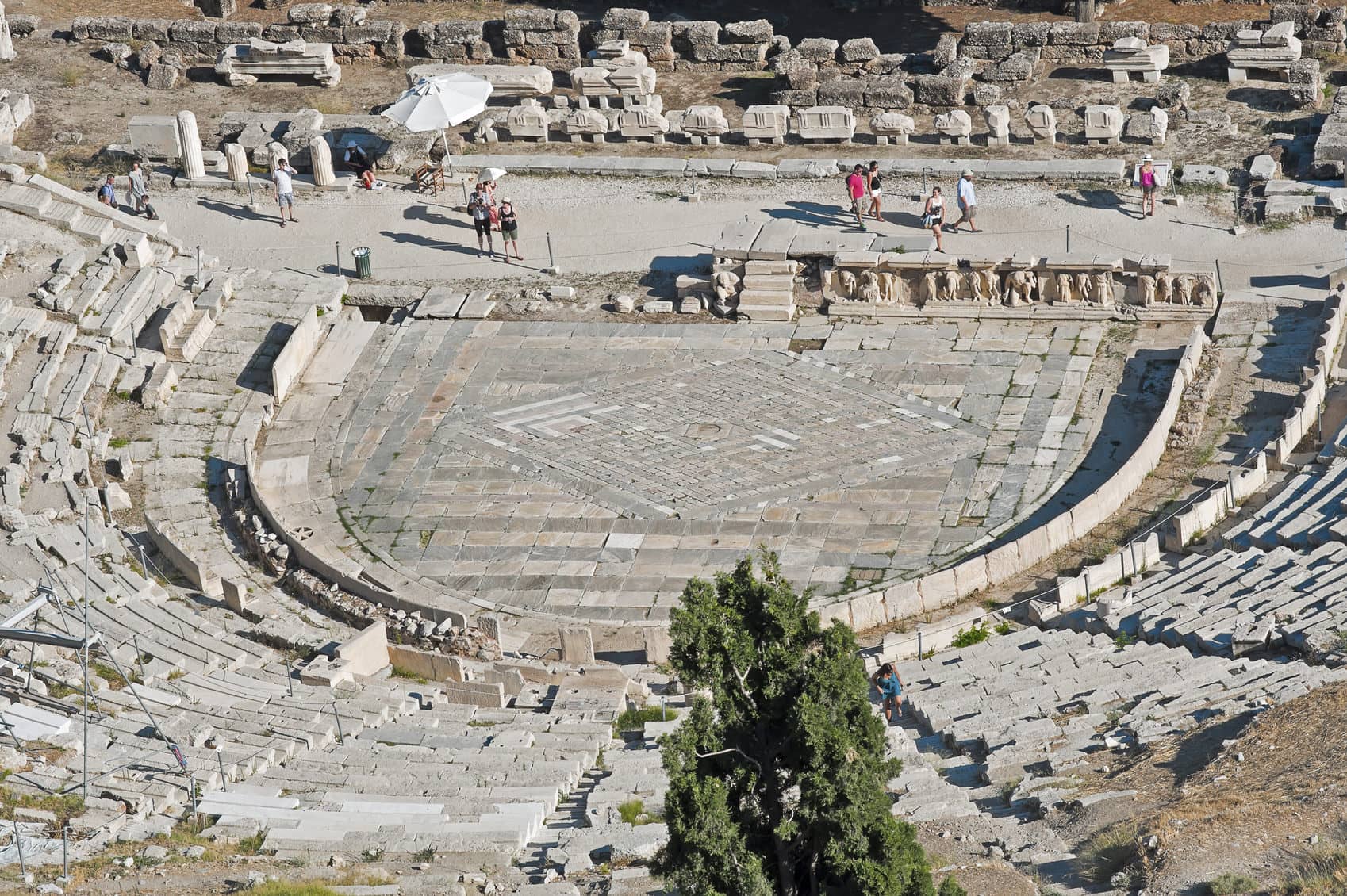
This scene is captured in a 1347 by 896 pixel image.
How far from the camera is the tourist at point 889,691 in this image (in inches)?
1167

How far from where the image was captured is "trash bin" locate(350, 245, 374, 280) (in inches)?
1719

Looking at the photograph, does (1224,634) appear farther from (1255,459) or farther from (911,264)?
(911,264)

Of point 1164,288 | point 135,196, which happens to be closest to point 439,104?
point 135,196

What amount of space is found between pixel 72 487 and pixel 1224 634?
19091 mm

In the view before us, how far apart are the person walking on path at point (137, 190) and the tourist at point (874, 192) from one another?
14997 millimetres

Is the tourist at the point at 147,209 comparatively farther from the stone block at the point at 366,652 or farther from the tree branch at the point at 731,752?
the tree branch at the point at 731,752

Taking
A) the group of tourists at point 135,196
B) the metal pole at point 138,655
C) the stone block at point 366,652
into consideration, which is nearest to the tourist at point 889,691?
the stone block at point 366,652

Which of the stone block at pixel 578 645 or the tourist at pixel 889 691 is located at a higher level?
the tourist at pixel 889 691

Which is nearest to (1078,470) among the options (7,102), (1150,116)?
(1150,116)

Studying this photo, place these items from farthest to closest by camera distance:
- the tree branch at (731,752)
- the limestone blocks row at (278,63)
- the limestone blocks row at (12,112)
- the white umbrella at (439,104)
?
the limestone blocks row at (278,63) → the limestone blocks row at (12,112) → the white umbrella at (439,104) → the tree branch at (731,752)

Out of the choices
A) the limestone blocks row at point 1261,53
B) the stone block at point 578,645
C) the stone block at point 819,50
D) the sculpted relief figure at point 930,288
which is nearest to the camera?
the stone block at point 578,645

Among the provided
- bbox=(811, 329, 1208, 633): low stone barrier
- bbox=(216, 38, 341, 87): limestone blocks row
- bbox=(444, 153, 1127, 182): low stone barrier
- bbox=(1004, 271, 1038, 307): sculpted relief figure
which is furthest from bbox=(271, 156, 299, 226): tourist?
bbox=(811, 329, 1208, 633): low stone barrier

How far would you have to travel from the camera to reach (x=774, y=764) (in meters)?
21.1

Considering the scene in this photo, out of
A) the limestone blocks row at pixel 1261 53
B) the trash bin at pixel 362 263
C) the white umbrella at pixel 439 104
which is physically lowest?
the trash bin at pixel 362 263
